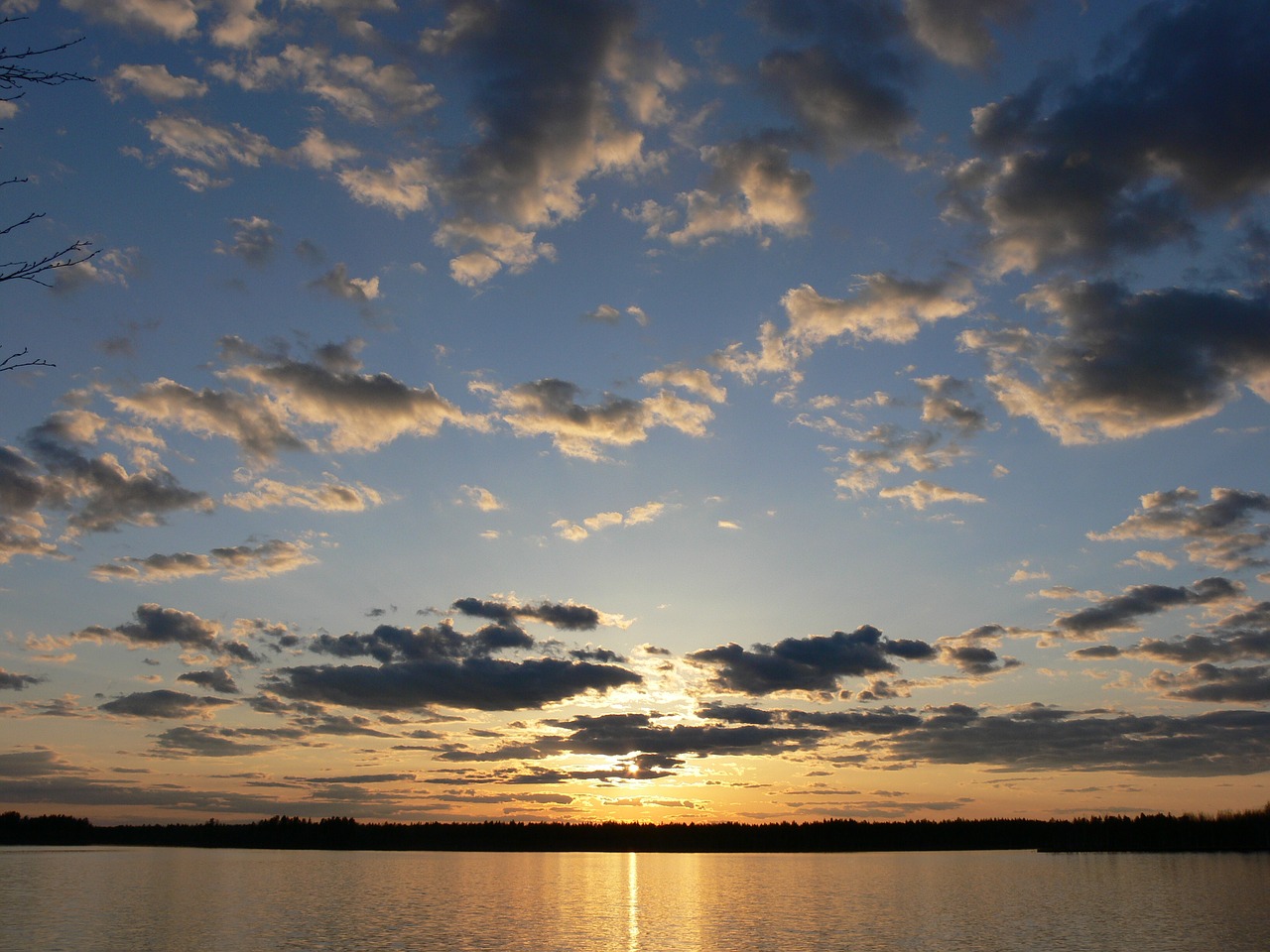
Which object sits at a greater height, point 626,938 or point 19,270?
point 19,270

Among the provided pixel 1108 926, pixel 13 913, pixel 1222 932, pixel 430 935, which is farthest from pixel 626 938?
pixel 13 913

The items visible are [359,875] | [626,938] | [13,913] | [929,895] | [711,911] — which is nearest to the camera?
[626,938]

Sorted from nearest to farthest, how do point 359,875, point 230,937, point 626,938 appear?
point 230,937 < point 626,938 < point 359,875

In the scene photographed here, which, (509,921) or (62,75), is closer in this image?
(62,75)

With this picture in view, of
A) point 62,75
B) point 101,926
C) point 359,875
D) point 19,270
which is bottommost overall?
point 359,875

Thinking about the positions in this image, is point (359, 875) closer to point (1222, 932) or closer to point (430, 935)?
point (430, 935)

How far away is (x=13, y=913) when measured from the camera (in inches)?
3750

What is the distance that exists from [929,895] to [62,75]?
479 feet

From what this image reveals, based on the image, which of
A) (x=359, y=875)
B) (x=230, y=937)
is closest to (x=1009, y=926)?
(x=230, y=937)

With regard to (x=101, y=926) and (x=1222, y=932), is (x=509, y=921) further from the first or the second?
(x=1222, y=932)

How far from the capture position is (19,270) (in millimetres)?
13250

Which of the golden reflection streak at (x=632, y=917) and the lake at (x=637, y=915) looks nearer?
the lake at (x=637, y=915)

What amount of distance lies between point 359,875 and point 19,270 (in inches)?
7890

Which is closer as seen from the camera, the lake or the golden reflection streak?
the lake
